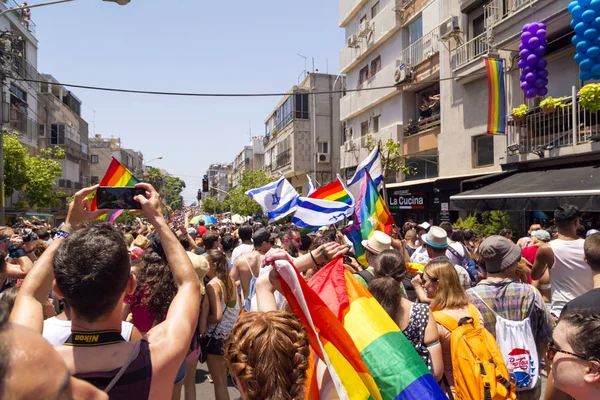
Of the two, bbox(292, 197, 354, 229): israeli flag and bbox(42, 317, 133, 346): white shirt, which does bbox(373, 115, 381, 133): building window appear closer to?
bbox(292, 197, 354, 229): israeli flag

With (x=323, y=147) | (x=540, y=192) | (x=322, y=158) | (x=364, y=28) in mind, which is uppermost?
(x=364, y=28)

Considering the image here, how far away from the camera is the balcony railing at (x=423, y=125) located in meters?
19.2

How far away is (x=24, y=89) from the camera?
31281 millimetres

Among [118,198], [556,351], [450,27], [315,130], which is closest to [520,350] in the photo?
[556,351]

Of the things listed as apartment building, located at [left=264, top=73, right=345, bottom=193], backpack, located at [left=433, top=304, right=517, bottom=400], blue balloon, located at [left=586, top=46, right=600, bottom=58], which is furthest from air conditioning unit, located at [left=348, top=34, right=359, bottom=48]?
backpack, located at [left=433, top=304, right=517, bottom=400]

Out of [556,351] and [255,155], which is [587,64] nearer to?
[556,351]

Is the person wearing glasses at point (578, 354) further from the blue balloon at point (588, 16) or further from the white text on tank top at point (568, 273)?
the blue balloon at point (588, 16)

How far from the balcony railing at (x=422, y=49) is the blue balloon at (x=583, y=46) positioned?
8.25m

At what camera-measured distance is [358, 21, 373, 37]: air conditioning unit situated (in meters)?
24.4

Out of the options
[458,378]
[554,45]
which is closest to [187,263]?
[458,378]

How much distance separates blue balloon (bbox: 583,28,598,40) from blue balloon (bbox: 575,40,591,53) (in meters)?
0.10

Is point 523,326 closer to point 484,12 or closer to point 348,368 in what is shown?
point 348,368

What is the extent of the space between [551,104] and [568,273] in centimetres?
894

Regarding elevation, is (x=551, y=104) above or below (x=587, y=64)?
below
